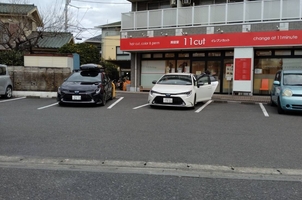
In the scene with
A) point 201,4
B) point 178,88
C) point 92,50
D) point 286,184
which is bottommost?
point 286,184

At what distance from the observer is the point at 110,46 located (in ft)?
120

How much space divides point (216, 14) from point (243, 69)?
3.48m

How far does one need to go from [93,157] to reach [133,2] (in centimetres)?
1719

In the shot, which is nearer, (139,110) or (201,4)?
(139,110)

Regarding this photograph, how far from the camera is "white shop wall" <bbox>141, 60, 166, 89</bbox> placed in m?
20.0

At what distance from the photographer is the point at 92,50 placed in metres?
25.2

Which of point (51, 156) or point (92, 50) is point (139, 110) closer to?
point (51, 156)

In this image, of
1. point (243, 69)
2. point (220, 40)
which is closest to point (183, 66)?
point (220, 40)

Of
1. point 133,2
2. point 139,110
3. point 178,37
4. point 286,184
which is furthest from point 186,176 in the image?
point 133,2

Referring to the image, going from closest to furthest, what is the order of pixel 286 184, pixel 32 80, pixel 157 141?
pixel 286 184 < pixel 157 141 < pixel 32 80

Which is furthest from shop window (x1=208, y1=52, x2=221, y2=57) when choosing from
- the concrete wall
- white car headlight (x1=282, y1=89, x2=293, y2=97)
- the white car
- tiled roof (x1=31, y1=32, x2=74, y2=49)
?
tiled roof (x1=31, y1=32, x2=74, y2=49)

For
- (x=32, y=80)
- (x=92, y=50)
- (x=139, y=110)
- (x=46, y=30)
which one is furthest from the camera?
(x=92, y=50)

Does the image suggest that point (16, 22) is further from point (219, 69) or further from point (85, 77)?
point (219, 69)

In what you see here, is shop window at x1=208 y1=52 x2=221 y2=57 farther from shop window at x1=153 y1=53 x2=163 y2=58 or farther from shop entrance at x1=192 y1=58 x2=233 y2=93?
shop window at x1=153 y1=53 x2=163 y2=58
